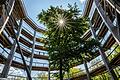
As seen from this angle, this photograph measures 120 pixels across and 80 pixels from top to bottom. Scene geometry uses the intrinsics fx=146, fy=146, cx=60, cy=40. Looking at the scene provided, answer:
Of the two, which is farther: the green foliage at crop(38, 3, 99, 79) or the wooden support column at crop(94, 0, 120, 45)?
the wooden support column at crop(94, 0, 120, 45)

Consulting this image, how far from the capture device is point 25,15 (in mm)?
21688

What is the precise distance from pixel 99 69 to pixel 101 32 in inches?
204

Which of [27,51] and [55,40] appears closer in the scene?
[55,40]

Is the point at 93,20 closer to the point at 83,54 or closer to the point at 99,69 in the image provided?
the point at 99,69

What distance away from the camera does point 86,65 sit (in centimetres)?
2181

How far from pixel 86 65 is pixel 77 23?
11691 millimetres

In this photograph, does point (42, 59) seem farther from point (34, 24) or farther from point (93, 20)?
point (93, 20)

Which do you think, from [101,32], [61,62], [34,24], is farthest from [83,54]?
[34,24]

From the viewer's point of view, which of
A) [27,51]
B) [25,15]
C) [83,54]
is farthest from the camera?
[27,51]

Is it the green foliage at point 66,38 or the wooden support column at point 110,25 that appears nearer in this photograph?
the green foliage at point 66,38

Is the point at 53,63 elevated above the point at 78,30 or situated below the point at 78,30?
below

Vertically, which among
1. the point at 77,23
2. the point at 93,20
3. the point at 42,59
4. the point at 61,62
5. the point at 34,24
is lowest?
the point at 61,62

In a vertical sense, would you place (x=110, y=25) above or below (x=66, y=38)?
above

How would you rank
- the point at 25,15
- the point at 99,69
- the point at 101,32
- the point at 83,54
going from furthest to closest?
the point at 25,15 < the point at 101,32 < the point at 99,69 < the point at 83,54
